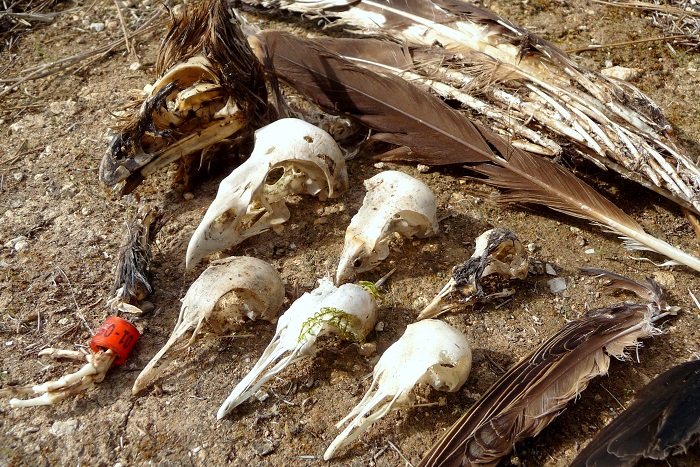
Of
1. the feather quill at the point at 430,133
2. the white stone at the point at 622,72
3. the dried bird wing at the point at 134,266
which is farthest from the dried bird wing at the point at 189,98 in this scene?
the white stone at the point at 622,72

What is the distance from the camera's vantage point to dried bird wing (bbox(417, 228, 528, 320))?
9.53ft

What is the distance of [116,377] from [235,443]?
1.99 ft

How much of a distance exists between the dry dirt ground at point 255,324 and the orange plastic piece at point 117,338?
8 centimetres

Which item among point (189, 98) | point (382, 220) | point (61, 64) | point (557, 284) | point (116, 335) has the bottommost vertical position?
point (557, 284)

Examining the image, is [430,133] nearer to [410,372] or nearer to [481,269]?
[481,269]

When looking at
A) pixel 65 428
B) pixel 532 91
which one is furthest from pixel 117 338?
pixel 532 91

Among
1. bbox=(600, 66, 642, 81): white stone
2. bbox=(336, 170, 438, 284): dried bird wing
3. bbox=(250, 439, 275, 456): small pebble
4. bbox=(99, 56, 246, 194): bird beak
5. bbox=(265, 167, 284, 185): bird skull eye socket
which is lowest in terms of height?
bbox=(250, 439, 275, 456): small pebble

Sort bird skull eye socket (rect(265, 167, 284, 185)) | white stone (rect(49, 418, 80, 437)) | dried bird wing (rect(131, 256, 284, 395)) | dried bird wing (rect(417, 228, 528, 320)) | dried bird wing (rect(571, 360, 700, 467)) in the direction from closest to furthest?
dried bird wing (rect(571, 360, 700, 467)), white stone (rect(49, 418, 80, 437)), dried bird wing (rect(131, 256, 284, 395)), dried bird wing (rect(417, 228, 528, 320)), bird skull eye socket (rect(265, 167, 284, 185))

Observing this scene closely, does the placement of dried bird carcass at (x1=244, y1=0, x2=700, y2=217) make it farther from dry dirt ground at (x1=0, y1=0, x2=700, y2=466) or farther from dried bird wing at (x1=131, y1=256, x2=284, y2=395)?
dried bird wing at (x1=131, y1=256, x2=284, y2=395)

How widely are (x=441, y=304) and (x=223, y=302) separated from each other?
956mm

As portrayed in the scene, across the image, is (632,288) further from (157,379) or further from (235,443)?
(157,379)

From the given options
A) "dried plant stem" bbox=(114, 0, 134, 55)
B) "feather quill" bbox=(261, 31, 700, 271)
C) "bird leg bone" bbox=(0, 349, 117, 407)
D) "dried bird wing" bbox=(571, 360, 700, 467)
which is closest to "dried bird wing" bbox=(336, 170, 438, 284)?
"feather quill" bbox=(261, 31, 700, 271)

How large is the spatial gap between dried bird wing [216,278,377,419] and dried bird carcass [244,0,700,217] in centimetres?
113

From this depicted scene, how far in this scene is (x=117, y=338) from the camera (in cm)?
273
